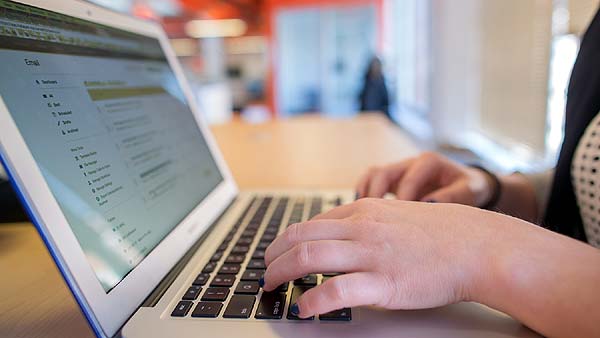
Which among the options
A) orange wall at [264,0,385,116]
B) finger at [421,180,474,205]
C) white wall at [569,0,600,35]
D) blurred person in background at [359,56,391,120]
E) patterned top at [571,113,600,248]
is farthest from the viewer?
orange wall at [264,0,385,116]

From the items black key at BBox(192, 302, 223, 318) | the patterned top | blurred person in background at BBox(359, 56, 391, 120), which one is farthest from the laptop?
blurred person in background at BBox(359, 56, 391, 120)

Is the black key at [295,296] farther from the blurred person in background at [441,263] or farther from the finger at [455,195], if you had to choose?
the finger at [455,195]

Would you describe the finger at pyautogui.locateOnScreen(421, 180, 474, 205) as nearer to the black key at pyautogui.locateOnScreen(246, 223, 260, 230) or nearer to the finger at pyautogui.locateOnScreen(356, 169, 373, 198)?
the finger at pyautogui.locateOnScreen(356, 169, 373, 198)

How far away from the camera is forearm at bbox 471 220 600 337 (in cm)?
30

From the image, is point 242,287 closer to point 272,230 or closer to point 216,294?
point 216,294

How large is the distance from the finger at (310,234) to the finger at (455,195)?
0.95 feet

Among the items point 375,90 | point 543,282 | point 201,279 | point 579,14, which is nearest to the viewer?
point 543,282

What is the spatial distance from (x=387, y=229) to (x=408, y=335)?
8 centimetres

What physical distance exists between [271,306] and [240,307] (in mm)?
26

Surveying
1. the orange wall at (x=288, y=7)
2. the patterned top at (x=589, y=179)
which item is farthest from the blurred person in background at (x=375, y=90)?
the patterned top at (x=589, y=179)

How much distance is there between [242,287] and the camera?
15.4 inches

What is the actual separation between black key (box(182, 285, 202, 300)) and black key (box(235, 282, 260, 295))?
0.04m

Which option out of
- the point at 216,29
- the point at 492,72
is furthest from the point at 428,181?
the point at 216,29

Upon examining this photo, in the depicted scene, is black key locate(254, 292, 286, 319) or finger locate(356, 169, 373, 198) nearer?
black key locate(254, 292, 286, 319)
